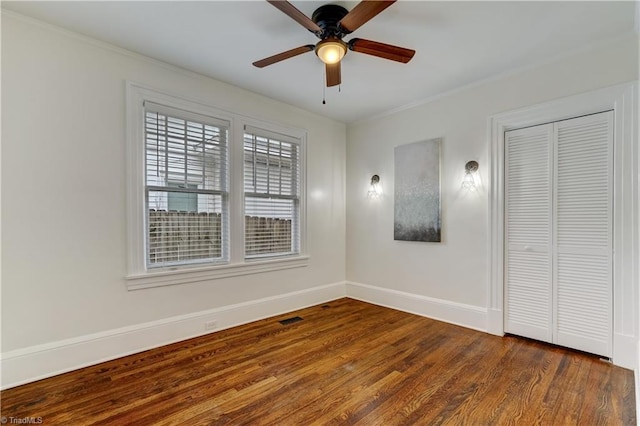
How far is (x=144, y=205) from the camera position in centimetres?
285

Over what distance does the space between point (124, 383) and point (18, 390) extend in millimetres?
704

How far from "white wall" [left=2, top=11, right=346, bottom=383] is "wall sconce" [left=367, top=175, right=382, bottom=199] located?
103 inches

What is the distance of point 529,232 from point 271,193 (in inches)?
115

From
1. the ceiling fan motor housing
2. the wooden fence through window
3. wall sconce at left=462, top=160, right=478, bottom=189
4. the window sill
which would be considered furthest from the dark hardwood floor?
the ceiling fan motor housing

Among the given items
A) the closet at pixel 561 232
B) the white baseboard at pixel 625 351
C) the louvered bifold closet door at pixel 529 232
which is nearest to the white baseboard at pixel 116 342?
the louvered bifold closet door at pixel 529 232

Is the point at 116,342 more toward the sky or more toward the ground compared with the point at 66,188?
more toward the ground

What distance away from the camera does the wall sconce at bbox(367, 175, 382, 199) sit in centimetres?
432

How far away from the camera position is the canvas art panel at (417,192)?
12.1 feet

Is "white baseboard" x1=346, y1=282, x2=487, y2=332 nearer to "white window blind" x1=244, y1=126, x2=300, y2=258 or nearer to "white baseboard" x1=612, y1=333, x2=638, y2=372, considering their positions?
"white baseboard" x1=612, y1=333, x2=638, y2=372

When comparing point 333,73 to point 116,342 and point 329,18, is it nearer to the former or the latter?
point 329,18

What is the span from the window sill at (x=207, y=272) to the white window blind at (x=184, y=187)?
11cm

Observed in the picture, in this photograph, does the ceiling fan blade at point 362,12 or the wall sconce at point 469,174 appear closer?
the ceiling fan blade at point 362,12

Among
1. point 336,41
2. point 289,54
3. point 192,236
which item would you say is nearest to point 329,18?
point 336,41

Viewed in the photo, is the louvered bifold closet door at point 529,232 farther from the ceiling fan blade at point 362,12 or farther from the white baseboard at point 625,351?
the ceiling fan blade at point 362,12
